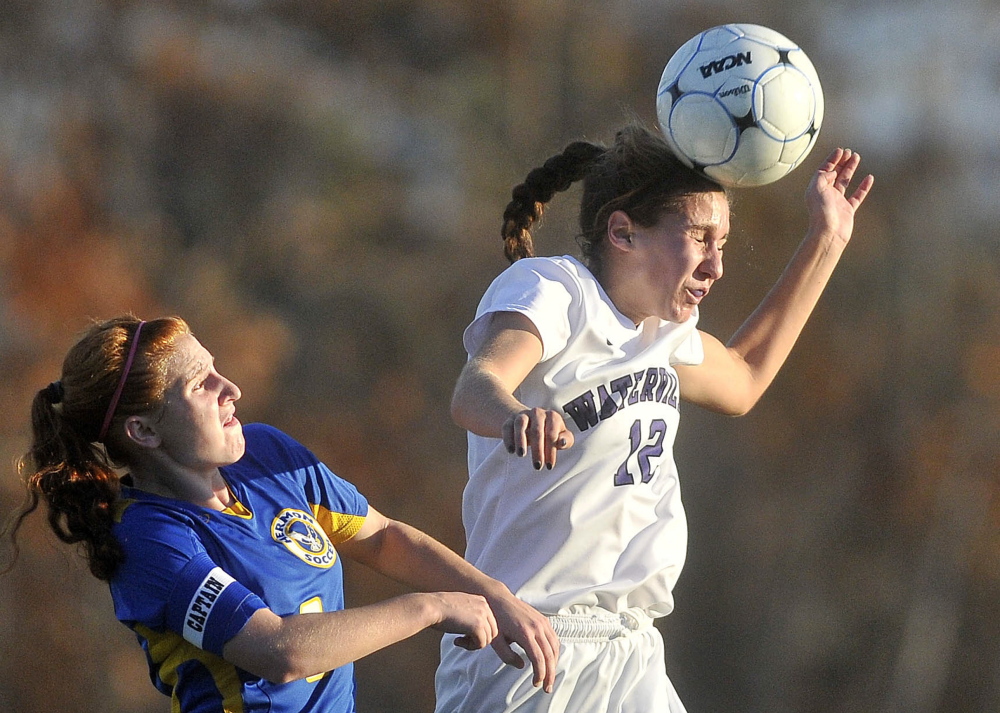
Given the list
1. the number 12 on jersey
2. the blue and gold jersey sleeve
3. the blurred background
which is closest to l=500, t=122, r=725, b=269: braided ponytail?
the number 12 on jersey

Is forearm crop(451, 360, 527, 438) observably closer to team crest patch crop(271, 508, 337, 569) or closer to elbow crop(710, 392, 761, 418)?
team crest patch crop(271, 508, 337, 569)

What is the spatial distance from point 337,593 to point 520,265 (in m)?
0.79

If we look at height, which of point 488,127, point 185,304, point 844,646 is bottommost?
point 844,646

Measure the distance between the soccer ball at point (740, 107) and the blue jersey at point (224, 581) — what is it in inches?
46.6

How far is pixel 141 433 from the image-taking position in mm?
2369

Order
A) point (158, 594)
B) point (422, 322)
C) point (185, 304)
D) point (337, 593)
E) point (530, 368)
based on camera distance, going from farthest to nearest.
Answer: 1. point (422, 322)
2. point (185, 304)
3. point (530, 368)
4. point (337, 593)
5. point (158, 594)

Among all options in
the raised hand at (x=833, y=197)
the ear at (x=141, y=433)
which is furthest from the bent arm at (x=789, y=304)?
the ear at (x=141, y=433)

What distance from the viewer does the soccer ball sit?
9.66 ft

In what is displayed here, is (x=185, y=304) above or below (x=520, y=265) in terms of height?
below

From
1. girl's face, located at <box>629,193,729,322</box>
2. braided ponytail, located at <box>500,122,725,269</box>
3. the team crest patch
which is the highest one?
braided ponytail, located at <box>500,122,725,269</box>

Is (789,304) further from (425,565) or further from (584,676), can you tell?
(425,565)

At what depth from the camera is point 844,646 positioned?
9.33 metres

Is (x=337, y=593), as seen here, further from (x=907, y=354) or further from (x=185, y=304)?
(x=907, y=354)

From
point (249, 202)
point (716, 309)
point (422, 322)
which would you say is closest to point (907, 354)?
point (716, 309)
